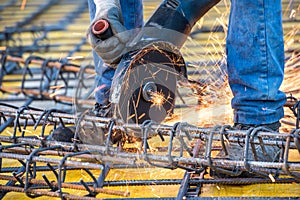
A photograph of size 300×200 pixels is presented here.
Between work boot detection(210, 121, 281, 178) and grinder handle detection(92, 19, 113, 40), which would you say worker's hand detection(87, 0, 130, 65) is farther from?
work boot detection(210, 121, 281, 178)

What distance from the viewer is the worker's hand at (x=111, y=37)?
8.91 feet

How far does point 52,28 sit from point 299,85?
9.71 ft

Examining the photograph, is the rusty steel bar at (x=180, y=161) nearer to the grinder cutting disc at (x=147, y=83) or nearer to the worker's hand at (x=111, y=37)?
the grinder cutting disc at (x=147, y=83)

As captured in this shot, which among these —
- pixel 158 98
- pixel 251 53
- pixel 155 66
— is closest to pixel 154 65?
pixel 155 66

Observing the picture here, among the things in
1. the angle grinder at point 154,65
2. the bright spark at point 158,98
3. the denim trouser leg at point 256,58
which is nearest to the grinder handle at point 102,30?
the angle grinder at point 154,65

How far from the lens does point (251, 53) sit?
276cm

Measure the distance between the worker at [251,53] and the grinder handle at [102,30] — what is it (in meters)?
0.02

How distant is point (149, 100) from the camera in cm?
288

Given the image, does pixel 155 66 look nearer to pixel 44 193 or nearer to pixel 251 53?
pixel 251 53

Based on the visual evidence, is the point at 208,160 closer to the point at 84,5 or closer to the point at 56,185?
the point at 56,185

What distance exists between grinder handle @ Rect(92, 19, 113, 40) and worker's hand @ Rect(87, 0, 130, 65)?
0.01 metres

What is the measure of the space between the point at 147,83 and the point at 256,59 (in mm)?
453

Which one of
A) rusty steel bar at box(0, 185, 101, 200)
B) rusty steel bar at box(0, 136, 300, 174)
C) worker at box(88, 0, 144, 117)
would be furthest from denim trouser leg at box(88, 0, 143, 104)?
rusty steel bar at box(0, 185, 101, 200)

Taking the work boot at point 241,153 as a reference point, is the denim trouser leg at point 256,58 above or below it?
above
